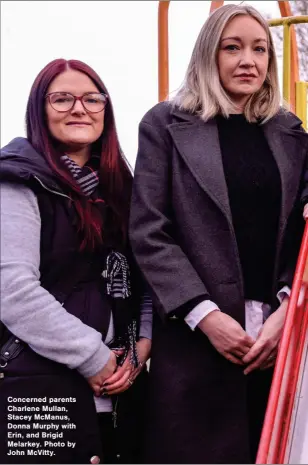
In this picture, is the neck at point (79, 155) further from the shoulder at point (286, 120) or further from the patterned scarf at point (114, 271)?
the shoulder at point (286, 120)

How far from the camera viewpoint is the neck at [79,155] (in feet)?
7.68

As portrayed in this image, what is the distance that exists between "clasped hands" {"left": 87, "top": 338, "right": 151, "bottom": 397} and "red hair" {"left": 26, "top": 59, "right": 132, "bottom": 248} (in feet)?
1.40

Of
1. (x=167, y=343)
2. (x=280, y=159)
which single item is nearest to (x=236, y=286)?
(x=167, y=343)

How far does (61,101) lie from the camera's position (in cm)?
226

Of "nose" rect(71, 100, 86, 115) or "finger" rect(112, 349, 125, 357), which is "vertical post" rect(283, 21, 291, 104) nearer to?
"nose" rect(71, 100, 86, 115)

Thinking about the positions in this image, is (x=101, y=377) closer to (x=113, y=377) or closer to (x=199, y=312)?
(x=113, y=377)

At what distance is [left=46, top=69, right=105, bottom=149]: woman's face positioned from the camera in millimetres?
2256

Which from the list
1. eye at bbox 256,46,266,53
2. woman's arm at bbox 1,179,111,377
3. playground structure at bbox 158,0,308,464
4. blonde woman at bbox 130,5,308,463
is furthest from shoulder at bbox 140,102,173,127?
playground structure at bbox 158,0,308,464

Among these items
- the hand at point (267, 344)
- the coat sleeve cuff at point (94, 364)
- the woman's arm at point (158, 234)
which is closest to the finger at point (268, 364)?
the hand at point (267, 344)

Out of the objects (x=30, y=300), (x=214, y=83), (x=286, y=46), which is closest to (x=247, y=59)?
(x=214, y=83)

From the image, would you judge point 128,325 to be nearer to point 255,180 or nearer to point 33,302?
point 33,302

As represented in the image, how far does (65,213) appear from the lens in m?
2.19

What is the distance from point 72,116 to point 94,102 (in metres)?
0.11

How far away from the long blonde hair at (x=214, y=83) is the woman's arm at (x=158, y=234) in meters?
0.18
